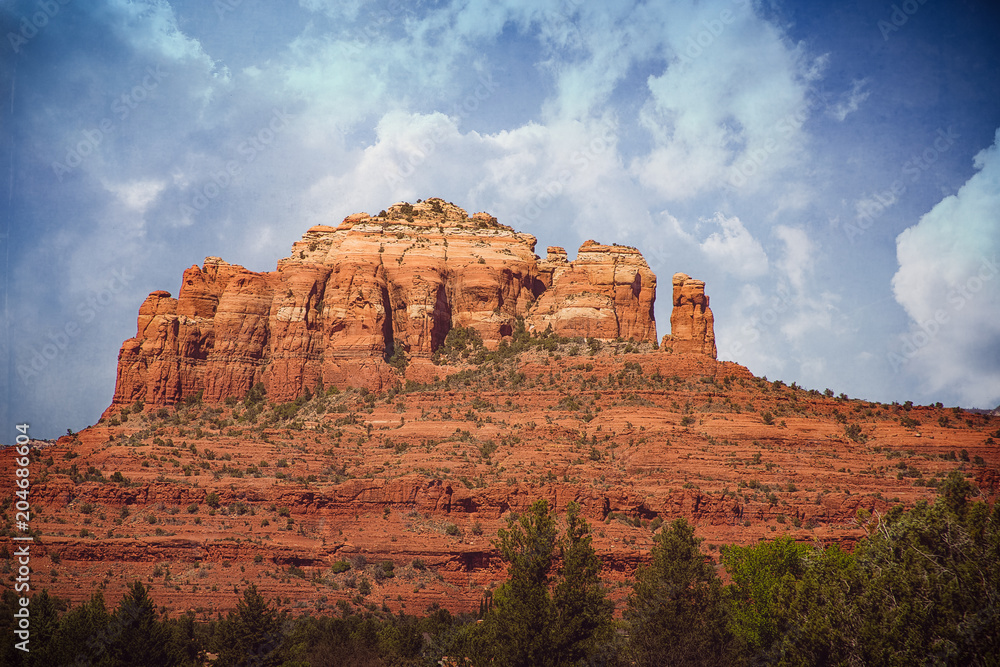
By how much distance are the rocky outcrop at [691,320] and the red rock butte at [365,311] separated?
0.11 meters

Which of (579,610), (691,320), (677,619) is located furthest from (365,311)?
(677,619)

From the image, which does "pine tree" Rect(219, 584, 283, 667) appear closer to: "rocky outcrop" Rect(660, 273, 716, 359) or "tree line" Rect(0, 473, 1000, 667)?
"tree line" Rect(0, 473, 1000, 667)

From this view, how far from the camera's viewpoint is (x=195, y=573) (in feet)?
181

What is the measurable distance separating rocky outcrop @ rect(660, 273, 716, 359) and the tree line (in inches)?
1579

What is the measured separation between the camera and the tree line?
3206 cm

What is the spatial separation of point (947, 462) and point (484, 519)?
29.9 m

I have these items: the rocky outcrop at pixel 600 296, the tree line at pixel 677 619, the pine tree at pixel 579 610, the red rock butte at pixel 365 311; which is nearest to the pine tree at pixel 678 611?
the tree line at pixel 677 619

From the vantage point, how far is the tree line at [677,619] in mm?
32062

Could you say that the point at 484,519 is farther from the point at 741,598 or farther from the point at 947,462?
the point at 947,462

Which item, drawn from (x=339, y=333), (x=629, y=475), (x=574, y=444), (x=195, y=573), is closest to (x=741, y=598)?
(x=629, y=475)

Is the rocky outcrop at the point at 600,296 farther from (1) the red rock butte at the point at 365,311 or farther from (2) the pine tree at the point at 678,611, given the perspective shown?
Result: (2) the pine tree at the point at 678,611

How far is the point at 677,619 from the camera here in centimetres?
4156

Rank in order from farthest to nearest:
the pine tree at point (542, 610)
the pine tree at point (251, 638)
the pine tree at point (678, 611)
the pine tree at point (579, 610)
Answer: the pine tree at point (251, 638) < the pine tree at point (678, 611) < the pine tree at point (579, 610) < the pine tree at point (542, 610)

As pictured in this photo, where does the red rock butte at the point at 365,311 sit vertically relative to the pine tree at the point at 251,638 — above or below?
above
